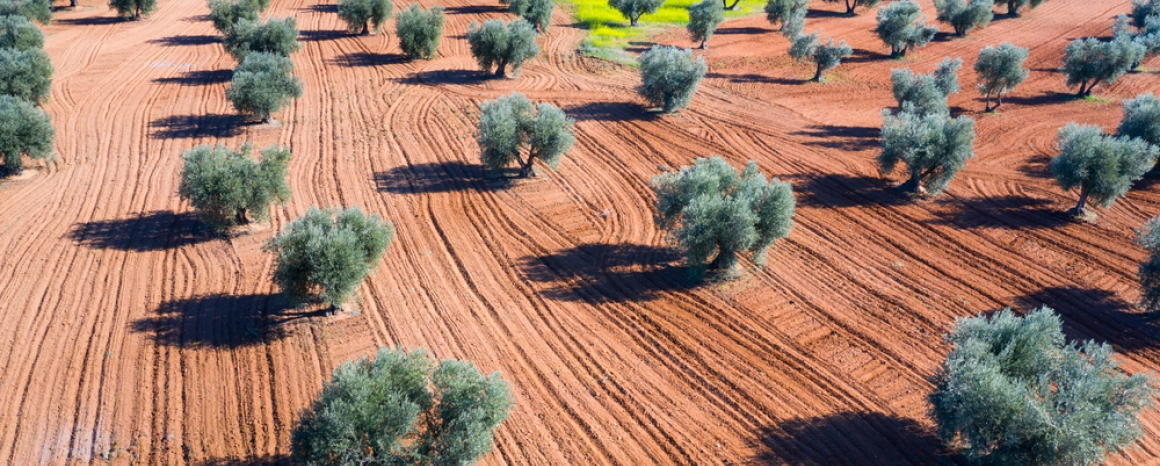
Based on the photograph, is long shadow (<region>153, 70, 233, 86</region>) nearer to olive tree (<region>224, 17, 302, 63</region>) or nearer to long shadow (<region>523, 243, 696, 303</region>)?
olive tree (<region>224, 17, 302, 63</region>)

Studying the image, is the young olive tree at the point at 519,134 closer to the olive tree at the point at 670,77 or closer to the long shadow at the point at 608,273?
the long shadow at the point at 608,273

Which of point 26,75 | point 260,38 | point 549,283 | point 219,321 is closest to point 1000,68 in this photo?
point 549,283

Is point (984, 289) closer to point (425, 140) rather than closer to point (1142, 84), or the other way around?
point (425, 140)

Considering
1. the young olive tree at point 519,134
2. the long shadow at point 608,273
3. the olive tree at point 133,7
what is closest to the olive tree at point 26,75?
A: the olive tree at point 133,7

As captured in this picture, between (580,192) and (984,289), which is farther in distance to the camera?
(580,192)

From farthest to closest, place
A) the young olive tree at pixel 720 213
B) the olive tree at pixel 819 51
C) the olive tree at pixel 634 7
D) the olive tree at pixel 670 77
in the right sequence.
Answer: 1. the olive tree at pixel 634 7
2. the olive tree at pixel 819 51
3. the olive tree at pixel 670 77
4. the young olive tree at pixel 720 213

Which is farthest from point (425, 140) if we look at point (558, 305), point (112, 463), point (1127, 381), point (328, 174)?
point (1127, 381)
